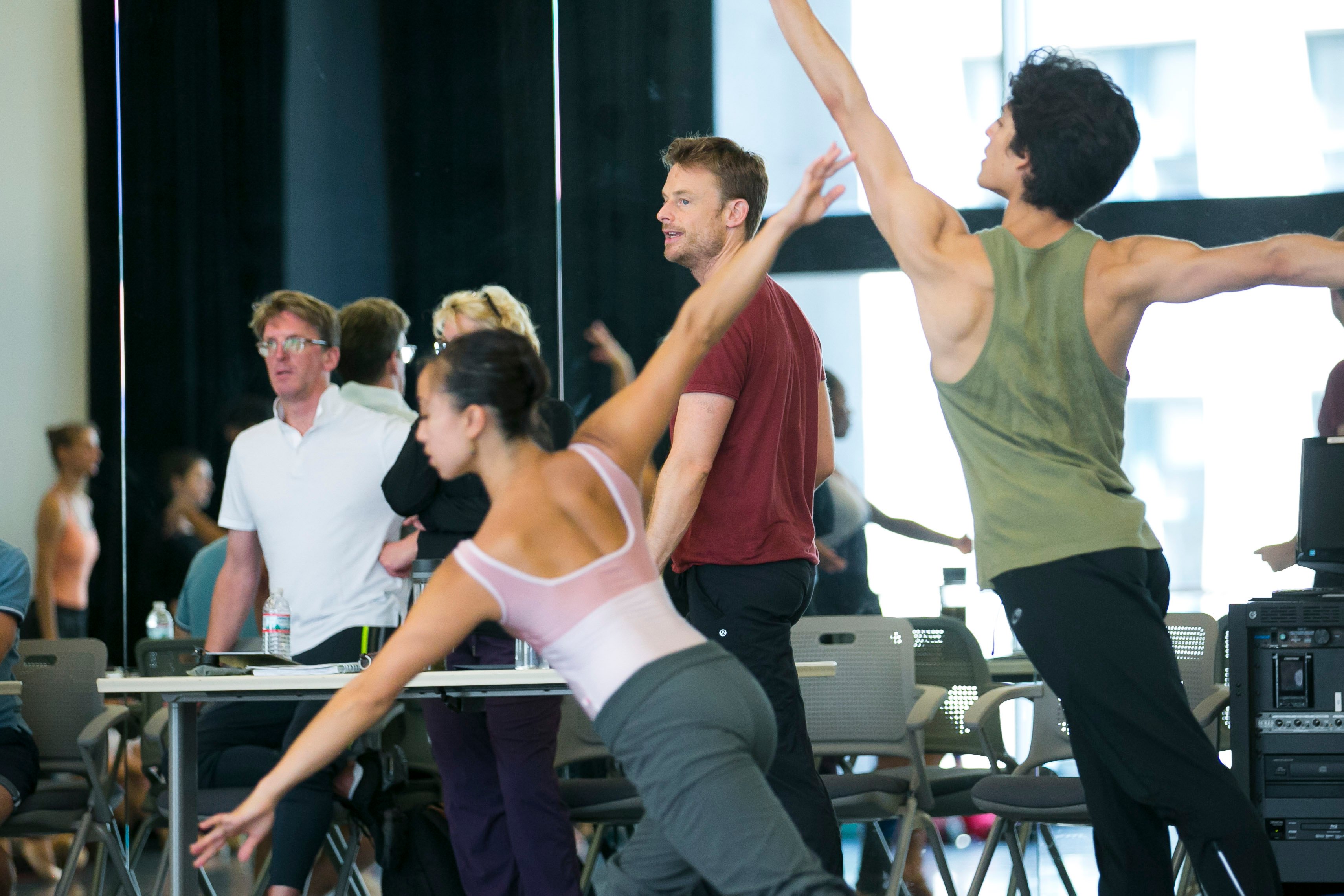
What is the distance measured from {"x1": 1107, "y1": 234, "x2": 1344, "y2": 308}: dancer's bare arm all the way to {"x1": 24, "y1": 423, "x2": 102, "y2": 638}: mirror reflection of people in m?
4.44

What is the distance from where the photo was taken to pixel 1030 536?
7.13ft

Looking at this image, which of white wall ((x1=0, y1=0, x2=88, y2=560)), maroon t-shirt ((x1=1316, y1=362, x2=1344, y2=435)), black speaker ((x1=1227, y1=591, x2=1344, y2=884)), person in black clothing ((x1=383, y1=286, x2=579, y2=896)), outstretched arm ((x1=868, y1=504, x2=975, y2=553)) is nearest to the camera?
black speaker ((x1=1227, y1=591, x2=1344, y2=884))

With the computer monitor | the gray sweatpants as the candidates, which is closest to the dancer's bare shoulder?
the gray sweatpants

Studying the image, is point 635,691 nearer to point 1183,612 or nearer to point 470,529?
point 470,529

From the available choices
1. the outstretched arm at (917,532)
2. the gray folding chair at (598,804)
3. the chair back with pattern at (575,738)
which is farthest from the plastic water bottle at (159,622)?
the outstretched arm at (917,532)

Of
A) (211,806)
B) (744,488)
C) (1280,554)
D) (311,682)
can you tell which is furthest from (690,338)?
(1280,554)

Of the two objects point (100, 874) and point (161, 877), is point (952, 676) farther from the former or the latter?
point (100, 874)

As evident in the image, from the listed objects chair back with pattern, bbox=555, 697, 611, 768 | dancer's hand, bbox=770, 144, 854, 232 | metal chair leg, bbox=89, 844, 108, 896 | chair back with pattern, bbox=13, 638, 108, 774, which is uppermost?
dancer's hand, bbox=770, 144, 854, 232

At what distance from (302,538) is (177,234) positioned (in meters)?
2.48

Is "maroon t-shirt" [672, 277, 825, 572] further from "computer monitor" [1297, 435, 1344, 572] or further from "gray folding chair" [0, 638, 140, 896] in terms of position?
"gray folding chair" [0, 638, 140, 896]

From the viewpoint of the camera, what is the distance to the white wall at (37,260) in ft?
18.3

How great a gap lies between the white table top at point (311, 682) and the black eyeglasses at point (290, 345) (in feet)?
2.98

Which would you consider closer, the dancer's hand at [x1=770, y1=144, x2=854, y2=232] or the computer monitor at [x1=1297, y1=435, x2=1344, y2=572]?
the dancer's hand at [x1=770, y1=144, x2=854, y2=232]

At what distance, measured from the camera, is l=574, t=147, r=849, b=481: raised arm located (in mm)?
2104
